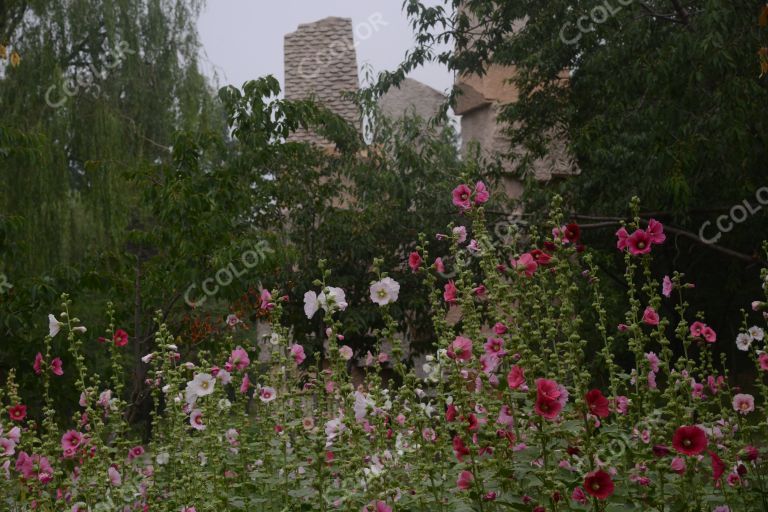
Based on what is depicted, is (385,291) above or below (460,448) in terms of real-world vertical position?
above

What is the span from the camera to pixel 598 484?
7.97ft

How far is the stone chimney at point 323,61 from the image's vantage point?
18.6m

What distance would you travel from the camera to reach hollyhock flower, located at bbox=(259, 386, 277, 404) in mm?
3685

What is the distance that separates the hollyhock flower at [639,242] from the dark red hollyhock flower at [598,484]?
3.30ft

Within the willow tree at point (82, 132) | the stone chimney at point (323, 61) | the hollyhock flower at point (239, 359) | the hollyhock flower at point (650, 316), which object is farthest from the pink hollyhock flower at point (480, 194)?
the stone chimney at point (323, 61)

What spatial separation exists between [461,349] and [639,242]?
0.84 m

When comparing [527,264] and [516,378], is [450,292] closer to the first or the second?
[527,264]

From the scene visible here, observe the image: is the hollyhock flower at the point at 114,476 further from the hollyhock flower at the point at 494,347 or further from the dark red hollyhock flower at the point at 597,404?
the dark red hollyhock flower at the point at 597,404

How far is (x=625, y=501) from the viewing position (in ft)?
9.82

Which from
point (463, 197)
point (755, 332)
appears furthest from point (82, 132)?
point (755, 332)

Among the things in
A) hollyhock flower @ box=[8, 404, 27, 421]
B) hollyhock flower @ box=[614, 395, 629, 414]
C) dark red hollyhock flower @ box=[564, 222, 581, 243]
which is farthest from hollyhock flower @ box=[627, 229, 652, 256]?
hollyhock flower @ box=[8, 404, 27, 421]

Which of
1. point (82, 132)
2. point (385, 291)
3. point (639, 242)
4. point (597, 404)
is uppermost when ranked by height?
point (82, 132)

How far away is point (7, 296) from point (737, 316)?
9844 millimetres

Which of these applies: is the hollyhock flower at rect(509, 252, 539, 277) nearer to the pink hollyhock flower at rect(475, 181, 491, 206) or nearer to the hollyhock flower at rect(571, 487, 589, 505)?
the pink hollyhock flower at rect(475, 181, 491, 206)
